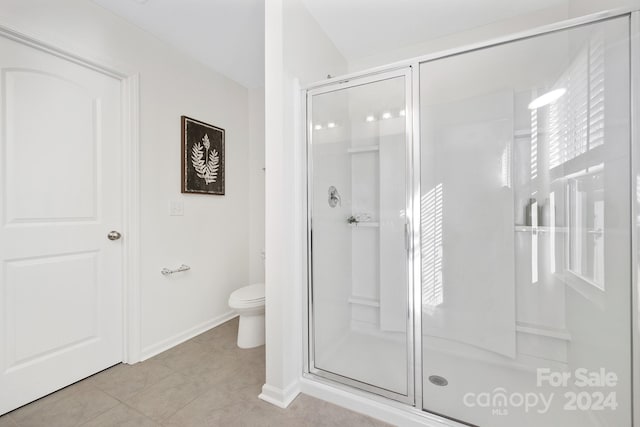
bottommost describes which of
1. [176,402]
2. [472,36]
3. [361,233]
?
[176,402]

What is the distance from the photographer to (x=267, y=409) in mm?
1494

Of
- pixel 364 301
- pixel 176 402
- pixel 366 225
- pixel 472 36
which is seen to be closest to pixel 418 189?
pixel 366 225

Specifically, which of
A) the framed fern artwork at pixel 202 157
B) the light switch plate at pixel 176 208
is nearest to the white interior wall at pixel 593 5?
the framed fern artwork at pixel 202 157

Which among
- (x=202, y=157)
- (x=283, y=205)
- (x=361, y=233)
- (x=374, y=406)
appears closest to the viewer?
(x=374, y=406)

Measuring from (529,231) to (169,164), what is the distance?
2.58 metres

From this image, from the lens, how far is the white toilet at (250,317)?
2.14m

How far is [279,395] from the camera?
1.54 metres

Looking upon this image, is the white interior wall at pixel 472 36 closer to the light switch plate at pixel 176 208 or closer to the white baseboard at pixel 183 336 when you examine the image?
the light switch plate at pixel 176 208

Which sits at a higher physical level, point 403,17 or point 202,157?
point 403,17

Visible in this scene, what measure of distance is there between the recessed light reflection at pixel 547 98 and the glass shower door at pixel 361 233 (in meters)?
0.77

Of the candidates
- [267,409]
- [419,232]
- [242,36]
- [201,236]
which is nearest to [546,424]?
[419,232]

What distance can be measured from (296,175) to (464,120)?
1148 mm

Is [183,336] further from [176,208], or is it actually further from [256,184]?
[256,184]

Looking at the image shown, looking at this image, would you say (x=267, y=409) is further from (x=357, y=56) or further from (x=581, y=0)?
(x=581, y=0)
